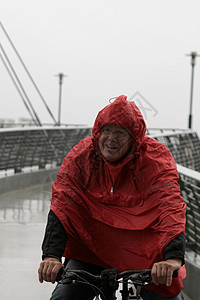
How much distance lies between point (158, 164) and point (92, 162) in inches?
12.5

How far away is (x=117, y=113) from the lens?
262 cm

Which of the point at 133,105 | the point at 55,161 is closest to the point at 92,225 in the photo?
the point at 133,105

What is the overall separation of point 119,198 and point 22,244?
3.46 m

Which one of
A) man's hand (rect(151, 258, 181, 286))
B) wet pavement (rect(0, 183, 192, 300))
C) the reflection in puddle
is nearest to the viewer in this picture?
man's hand (rect(151, 258, 181, 286))

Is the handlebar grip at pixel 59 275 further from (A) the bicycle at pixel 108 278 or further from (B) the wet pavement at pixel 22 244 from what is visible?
(B) the wet pavement at pixel 22 244

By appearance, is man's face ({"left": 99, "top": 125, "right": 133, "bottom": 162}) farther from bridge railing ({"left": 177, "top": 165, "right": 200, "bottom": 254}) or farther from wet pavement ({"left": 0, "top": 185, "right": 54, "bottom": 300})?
wet pavement ({"left": 0, "top": 185, "right": 54, "bottom": 300})

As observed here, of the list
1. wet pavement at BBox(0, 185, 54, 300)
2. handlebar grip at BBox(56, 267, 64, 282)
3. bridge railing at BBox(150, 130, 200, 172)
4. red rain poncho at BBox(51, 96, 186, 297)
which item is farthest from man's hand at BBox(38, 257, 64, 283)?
bridge railing at BBox(150, 130, 200, 172)

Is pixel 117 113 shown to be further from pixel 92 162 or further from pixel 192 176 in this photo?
pixel 192 176

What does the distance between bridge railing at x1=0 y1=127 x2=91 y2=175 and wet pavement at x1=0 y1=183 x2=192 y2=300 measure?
2.64 ft

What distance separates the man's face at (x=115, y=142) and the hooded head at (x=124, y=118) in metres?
0.03

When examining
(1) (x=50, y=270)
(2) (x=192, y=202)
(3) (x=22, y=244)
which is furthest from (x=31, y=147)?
(1) (x=50, y=270)

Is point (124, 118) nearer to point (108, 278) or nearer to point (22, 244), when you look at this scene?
point (108, 278)

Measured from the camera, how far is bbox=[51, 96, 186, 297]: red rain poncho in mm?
2619

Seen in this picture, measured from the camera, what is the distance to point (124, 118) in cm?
261
